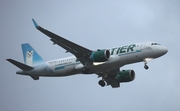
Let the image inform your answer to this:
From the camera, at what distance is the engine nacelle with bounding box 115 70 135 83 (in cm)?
5972

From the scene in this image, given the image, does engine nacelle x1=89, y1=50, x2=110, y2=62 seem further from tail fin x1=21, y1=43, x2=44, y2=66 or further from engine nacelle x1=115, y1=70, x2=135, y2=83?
tail fin x1=21, y1=43, x2=44, y2=66

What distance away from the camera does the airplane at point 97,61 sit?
174 ft

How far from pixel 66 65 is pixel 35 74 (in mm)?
5260

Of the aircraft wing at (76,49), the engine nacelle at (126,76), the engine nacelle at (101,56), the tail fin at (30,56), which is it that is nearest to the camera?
the engine nacelle at (101,56)

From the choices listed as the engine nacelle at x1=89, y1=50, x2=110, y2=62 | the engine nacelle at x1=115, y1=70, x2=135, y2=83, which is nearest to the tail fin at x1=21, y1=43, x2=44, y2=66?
the engine nacelle at x1=89, y1=50, x2=110, y2=62

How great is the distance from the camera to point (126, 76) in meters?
59.8

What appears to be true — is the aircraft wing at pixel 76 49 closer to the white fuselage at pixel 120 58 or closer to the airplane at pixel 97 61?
the airplane at pixel 97 61

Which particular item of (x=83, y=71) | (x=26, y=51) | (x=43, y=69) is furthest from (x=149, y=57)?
(x=26, y=51)

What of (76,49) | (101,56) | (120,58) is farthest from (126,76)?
(76,49)

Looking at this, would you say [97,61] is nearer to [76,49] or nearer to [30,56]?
[76,49]

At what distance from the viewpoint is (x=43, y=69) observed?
59.2m

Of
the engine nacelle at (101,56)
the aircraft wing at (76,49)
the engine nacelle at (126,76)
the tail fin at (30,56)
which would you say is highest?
the tail fin at (30,56)

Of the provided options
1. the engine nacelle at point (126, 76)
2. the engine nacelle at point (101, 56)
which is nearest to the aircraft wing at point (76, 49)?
the engine nacelle at point (101, 56)

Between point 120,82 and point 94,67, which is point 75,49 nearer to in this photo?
point 94,67
